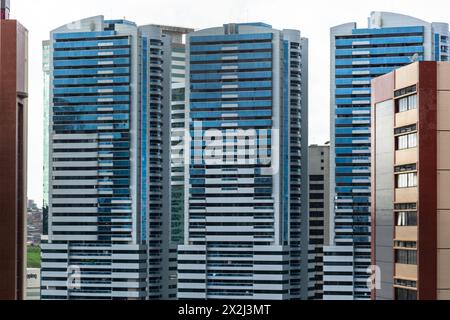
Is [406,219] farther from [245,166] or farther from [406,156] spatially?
[245,166]

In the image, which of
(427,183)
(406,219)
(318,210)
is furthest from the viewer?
(318,210)

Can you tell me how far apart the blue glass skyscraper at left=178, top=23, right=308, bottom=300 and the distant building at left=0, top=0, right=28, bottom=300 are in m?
7.48

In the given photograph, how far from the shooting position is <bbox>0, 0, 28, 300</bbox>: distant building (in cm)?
397

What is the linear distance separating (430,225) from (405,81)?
1.27 metres

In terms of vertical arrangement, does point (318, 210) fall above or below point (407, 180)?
below

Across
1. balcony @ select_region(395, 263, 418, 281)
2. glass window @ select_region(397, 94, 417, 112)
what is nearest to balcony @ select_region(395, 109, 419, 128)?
glass window @ select_region(397, 94, 417, 112)

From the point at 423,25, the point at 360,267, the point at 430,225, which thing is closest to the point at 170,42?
the point at 423,25

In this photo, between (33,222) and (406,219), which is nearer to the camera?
(406,219)

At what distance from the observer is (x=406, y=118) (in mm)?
5801

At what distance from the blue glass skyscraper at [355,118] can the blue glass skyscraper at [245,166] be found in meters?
0.93

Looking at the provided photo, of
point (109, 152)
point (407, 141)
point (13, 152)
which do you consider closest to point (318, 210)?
point (109, 152)

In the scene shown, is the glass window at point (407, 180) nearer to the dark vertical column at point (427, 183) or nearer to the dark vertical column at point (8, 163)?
the dark vertical column at point (427, 183)

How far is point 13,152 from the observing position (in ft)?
14.2

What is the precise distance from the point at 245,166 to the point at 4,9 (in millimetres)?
9043
